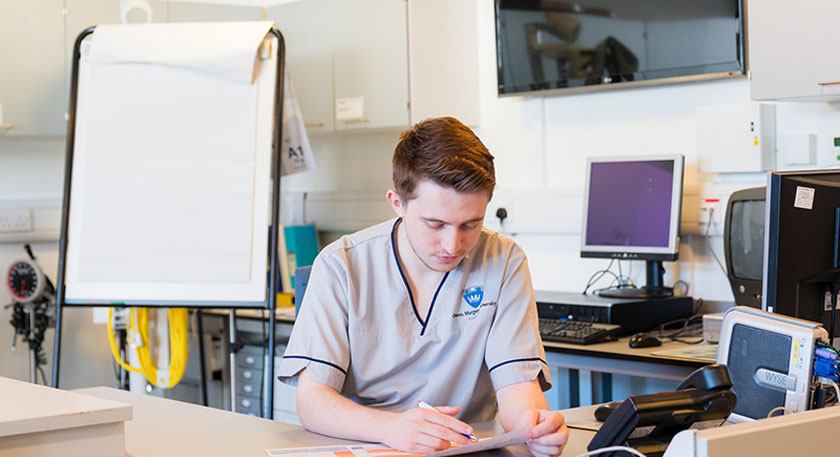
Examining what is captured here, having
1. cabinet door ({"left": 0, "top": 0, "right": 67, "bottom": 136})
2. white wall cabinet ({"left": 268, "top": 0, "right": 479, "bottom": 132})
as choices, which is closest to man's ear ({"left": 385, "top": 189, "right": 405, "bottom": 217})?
white wall cabinet ({"left": 268, "top": 0, "right": 479, "bottom": 132})

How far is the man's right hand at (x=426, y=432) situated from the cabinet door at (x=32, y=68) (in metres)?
2.56

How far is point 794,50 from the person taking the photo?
8.64 ft

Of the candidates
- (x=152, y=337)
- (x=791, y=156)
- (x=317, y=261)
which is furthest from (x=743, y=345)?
(x=152, y=337)

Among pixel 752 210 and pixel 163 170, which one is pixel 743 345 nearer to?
pixel 752 210

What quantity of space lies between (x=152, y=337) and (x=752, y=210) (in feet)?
6.71

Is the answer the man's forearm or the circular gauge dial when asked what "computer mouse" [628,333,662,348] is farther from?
the circular gauge dial

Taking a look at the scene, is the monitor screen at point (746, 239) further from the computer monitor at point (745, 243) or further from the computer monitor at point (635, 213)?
the computer monitor at point (635, 213)

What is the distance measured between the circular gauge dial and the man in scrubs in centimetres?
214

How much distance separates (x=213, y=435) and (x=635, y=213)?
1777 millimetres

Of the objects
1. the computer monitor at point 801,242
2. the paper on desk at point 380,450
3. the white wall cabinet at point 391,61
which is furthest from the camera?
the white wall cabinet at point 391,61

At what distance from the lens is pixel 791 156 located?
290 cm

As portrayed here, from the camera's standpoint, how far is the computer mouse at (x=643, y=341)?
269 centimetres

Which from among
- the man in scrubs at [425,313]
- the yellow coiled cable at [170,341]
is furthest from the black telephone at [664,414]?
the yellow coiled cable at [170,341]

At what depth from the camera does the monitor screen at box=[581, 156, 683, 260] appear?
2.98 m
